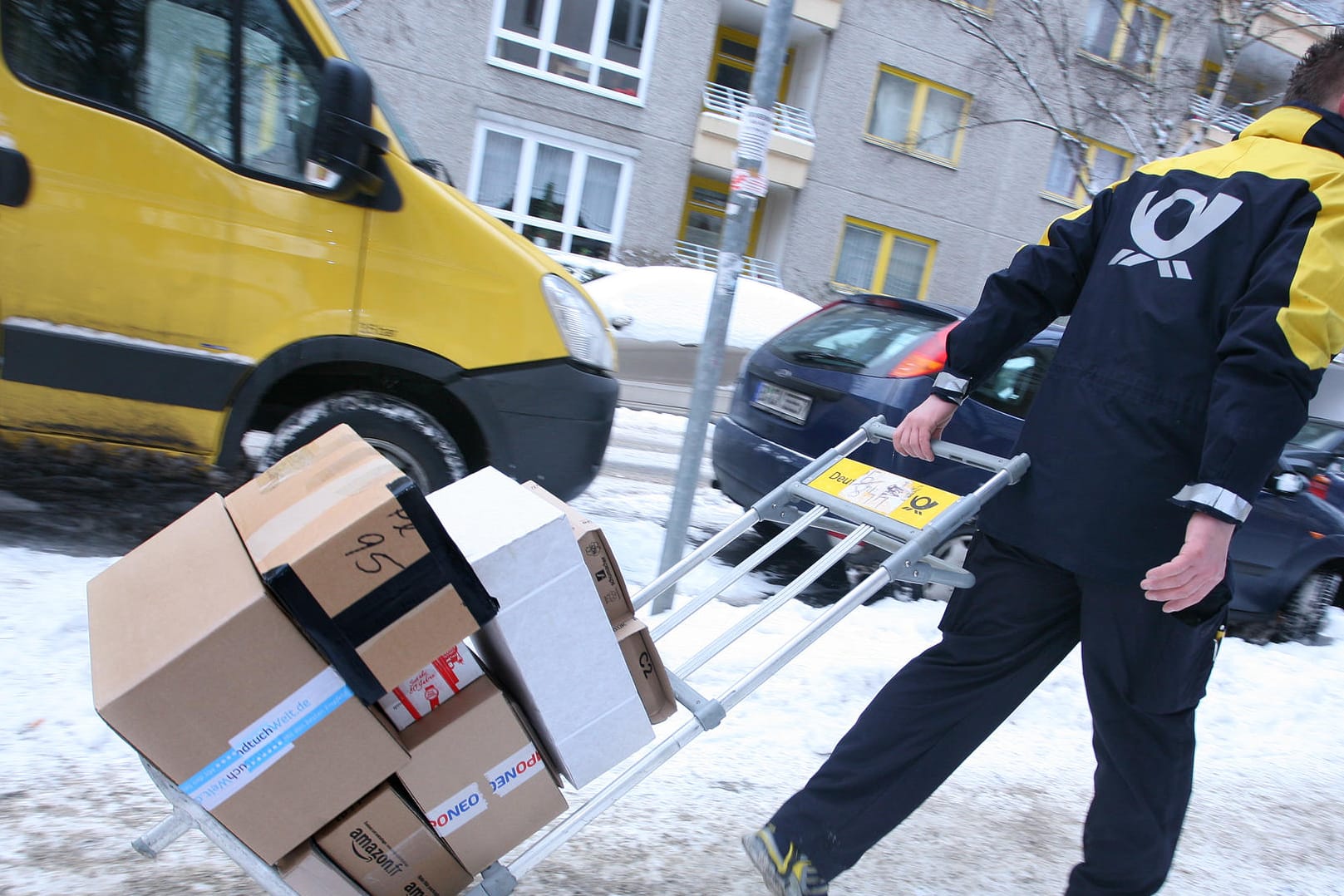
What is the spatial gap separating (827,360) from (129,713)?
13.0 feet

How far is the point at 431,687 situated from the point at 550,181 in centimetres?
1568

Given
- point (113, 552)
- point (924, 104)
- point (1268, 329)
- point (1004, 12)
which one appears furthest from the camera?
point (924, 104)

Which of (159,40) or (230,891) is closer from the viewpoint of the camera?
(230,891)

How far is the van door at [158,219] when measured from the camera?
3404 millimetres

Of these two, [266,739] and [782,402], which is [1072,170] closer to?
[782,402]

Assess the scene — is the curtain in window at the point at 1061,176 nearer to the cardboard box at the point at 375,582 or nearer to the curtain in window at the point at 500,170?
the curtain in window at the point at 500,170

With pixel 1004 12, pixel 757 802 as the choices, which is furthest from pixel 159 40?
pixel 1004 12

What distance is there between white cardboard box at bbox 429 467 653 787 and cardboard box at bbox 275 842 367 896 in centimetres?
44

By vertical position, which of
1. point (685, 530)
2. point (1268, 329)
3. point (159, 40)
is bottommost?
point (685, 530)

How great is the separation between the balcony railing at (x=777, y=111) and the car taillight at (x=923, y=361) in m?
13.5

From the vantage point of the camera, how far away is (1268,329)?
1.63 m

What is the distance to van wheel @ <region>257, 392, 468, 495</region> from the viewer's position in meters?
Answer: 3.77

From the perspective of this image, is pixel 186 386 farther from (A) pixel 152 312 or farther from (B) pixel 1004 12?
(B) pixel 1004 12

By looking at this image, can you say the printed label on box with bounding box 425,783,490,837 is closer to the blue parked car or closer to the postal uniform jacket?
the postal uniform jacket
